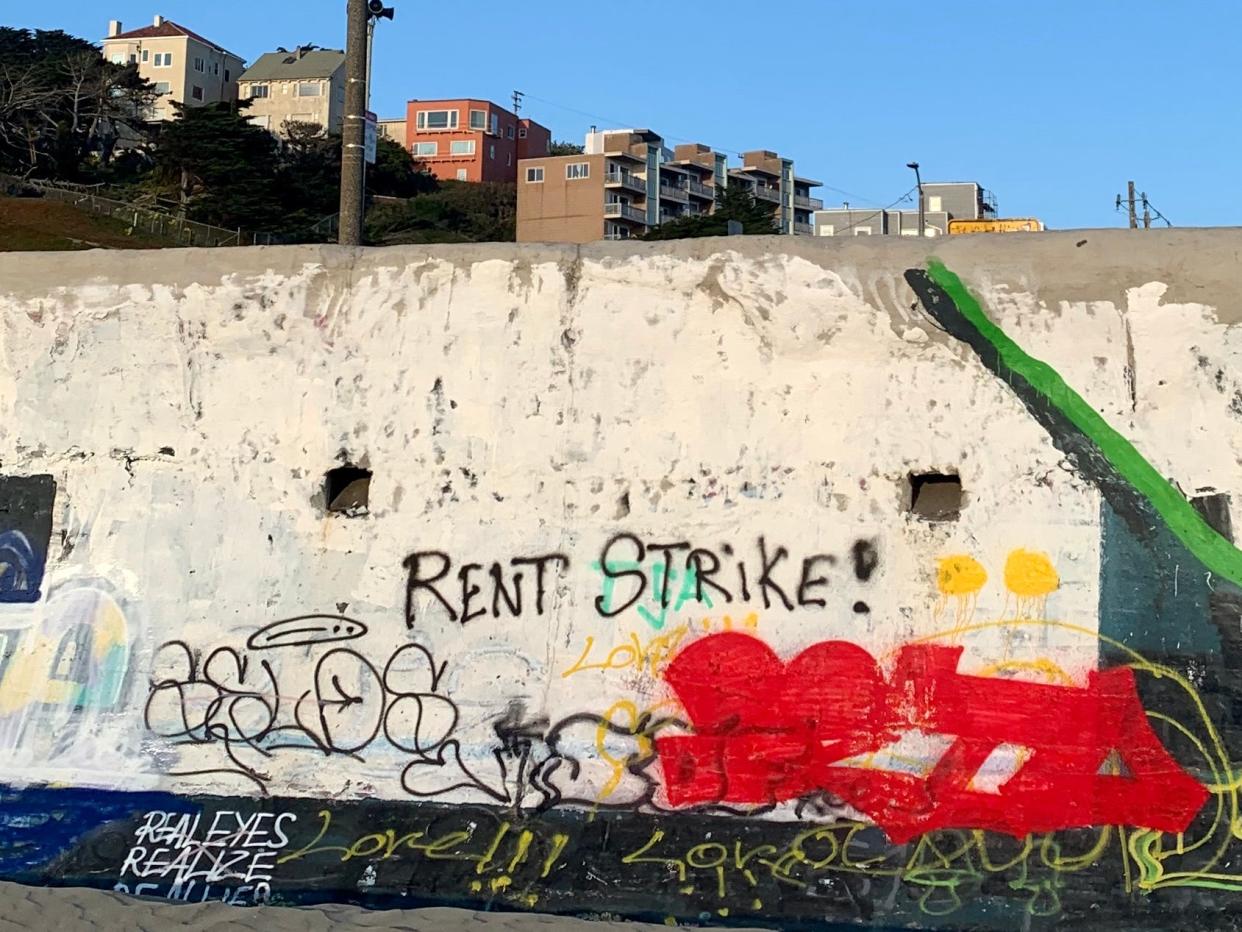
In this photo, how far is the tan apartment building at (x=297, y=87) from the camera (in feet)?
348

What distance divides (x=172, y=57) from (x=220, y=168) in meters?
52.8

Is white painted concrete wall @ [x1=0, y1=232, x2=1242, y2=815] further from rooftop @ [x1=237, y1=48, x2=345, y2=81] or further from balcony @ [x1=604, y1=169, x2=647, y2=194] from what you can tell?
rooftop @ [x1=237, y1=48, x2=345, y2=81]

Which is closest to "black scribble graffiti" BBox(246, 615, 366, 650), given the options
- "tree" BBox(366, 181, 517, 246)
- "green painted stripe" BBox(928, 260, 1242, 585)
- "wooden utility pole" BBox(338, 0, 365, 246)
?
"green painted stripe" BBox(928, 260, 1242, 585)

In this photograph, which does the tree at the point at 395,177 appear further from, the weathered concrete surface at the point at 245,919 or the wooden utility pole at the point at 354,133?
the weathered concrete surface at the point at 245,919

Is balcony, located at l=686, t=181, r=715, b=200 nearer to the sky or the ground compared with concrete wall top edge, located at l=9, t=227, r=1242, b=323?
nearer to the sky

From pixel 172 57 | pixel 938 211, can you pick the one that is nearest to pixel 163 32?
pixel 172 57

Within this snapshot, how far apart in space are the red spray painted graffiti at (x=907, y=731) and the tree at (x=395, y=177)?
79176mm

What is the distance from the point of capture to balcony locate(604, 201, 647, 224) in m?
98.1

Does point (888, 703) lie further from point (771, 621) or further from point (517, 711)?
point (517, 711)

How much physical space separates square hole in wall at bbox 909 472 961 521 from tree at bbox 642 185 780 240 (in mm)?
43275

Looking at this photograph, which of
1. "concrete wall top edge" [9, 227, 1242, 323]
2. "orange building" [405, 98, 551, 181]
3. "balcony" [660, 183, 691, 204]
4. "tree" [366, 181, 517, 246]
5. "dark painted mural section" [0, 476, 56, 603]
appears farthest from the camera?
"orange building" [405, 98, 551, 181]

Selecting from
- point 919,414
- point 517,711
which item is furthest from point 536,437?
point 919,414

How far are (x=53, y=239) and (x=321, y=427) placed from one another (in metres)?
40.7

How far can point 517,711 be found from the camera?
6059mm
